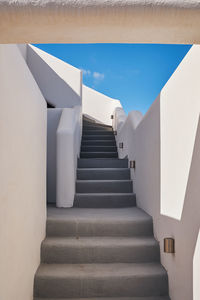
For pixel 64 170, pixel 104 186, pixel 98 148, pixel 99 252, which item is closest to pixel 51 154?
pixel 64 170

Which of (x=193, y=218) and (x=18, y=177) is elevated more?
(x=18, y=177)

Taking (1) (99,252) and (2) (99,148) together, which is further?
(2) (99,148)

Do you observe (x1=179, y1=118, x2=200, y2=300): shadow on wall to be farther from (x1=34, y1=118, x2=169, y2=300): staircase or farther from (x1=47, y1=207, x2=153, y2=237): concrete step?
(x1=47, y1=207, x2=153, y2=237): concrete step

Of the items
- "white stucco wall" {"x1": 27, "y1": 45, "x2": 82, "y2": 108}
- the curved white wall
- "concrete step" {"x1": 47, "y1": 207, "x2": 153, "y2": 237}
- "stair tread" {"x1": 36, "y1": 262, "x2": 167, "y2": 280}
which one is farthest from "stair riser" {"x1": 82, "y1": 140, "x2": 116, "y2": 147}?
"stair tread" {"x1": 36, "y1": 262, "x2": 167, "y2": 280}

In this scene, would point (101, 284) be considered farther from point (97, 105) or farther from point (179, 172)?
point (97, 105)

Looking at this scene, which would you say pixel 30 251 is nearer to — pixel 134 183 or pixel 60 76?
pixel 134 183

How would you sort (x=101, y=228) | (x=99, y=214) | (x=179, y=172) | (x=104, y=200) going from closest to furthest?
(x=179, y=172) → (x=101, y=228) → (x=99, y=214) → (x=104, y=200)

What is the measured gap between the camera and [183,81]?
2094mm

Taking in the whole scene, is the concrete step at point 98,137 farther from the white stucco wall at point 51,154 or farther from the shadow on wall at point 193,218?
the shadow on wall at point 193,218

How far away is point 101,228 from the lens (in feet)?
10.5

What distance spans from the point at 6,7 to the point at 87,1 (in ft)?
1.12

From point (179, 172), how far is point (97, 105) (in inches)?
355

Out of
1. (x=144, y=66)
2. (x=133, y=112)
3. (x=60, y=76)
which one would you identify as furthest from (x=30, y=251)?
(x=60, y=76)

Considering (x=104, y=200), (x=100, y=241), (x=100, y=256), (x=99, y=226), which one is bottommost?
(x=100, y=256)
